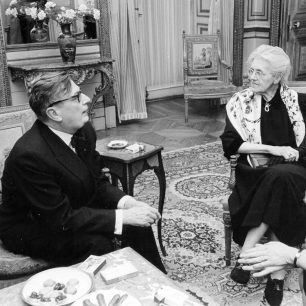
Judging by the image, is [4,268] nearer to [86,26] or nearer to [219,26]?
[86,26]

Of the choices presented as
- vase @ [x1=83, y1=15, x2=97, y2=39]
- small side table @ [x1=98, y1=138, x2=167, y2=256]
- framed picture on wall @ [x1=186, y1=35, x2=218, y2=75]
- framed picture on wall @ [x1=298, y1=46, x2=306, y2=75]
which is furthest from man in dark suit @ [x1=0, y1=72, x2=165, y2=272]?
framed picture on wall @ [x1=298, y1=46, x2=306, y2=75]

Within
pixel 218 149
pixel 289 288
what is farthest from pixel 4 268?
pixel 218 149

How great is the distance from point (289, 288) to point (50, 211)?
1.41 meters

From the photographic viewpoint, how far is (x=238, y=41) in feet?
22.3

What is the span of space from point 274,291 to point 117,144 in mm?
1221

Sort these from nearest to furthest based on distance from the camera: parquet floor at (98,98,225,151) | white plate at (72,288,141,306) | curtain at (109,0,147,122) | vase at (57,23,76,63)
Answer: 1. white plate at (72,288,141,306)
2. vase at (57,23,76,63)
3. parquet floor at (98,98,225,151)
4. curtain at (109,0,147,122)

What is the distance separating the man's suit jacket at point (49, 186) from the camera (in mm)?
2016

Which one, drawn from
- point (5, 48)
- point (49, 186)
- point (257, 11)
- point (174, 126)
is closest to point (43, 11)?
point (5, 48)

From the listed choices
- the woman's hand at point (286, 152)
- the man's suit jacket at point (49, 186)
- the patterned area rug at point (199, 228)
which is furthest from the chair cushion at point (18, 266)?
the woman's hand at point (286, 152)

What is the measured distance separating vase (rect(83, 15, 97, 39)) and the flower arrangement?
0.36m

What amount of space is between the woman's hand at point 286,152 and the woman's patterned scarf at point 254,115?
14cm

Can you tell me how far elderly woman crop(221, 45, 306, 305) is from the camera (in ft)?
8.40

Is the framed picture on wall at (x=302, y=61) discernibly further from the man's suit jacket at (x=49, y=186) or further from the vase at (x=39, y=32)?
the man's suit jacket at (x=49, y=186)

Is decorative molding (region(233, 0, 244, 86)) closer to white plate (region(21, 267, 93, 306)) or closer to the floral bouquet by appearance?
the floral bouquet
